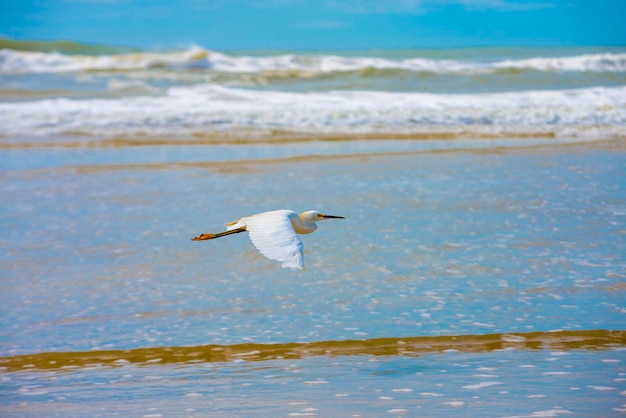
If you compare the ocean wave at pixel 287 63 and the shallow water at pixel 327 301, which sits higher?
the ocean wave at pixel 287 63

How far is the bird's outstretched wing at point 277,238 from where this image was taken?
2.89 metres

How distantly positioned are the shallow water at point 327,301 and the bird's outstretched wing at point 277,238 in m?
0.49

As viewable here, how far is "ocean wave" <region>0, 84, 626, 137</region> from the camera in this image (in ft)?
35.6

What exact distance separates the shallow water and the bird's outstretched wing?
19.2 inches

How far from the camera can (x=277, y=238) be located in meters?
3.08

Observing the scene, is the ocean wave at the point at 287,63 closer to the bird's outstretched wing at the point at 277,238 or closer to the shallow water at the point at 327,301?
the shallow water at the point at 327,301

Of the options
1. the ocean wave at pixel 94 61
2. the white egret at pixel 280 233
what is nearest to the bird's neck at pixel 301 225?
the white egret at pixel 280 233

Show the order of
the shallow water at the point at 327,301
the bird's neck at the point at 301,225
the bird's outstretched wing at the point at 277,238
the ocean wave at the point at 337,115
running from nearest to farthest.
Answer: the bird's outstretched wing at the point at 277,238 < the shallow water at the point at 327,301 < the bird's neck at the point at 301,225 < the ocean wave at the point at 337,115

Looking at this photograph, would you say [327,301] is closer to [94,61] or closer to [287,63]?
[287,63]

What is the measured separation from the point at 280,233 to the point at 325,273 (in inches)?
56.0

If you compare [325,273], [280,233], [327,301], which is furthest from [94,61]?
[280,233]

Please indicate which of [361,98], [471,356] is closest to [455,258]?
Result: [471,356]

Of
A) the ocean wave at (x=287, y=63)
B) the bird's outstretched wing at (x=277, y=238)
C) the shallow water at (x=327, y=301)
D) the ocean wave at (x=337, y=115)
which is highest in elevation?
the ocean wave at (x=287, y=63)

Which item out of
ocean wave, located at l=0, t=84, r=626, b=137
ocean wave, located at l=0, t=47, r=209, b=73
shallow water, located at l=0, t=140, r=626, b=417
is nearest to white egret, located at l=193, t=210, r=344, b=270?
shallow water, located at l=0, t=140, r=626, b=417
